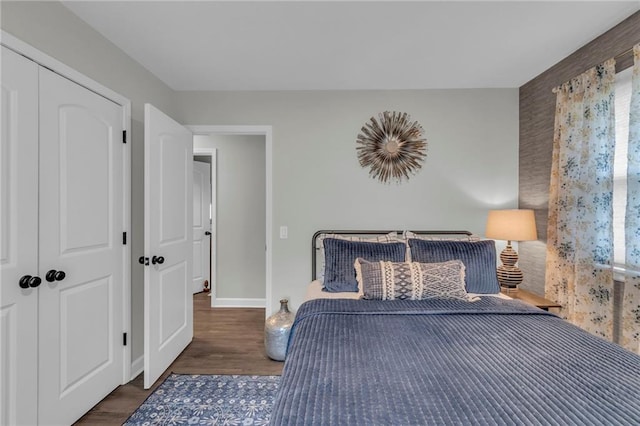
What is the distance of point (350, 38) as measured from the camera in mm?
2029

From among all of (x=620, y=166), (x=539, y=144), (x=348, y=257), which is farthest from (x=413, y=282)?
(x=539, y=144)

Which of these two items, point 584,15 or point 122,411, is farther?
point 122,411

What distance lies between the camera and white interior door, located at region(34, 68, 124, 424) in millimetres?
1619

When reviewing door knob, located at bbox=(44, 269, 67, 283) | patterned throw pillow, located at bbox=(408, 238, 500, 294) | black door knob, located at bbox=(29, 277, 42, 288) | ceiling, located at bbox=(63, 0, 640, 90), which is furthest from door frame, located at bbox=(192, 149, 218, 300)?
patterned throw pillow, located at bbox=(408, 238, 500, 294)

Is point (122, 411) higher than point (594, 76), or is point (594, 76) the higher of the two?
point (594, 76)

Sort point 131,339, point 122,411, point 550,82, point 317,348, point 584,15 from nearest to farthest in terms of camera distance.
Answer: point 317,348 → point 584,15 → point 122,411 → point 131,339 → point 550,82

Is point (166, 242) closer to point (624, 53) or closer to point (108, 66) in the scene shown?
point (108, 66)

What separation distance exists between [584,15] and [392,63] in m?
1.19

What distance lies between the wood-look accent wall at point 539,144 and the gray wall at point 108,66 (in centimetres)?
341

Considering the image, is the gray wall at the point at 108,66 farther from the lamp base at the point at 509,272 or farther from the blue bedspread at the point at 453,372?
the lamp base at the point at 509,272

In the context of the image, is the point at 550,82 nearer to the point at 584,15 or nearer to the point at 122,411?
the point at 584,15

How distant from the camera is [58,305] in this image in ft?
5.54

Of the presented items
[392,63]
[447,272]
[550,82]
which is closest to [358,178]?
[392,63]

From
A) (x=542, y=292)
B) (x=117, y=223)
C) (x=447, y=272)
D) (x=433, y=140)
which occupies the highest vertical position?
(x=433, y=140)
